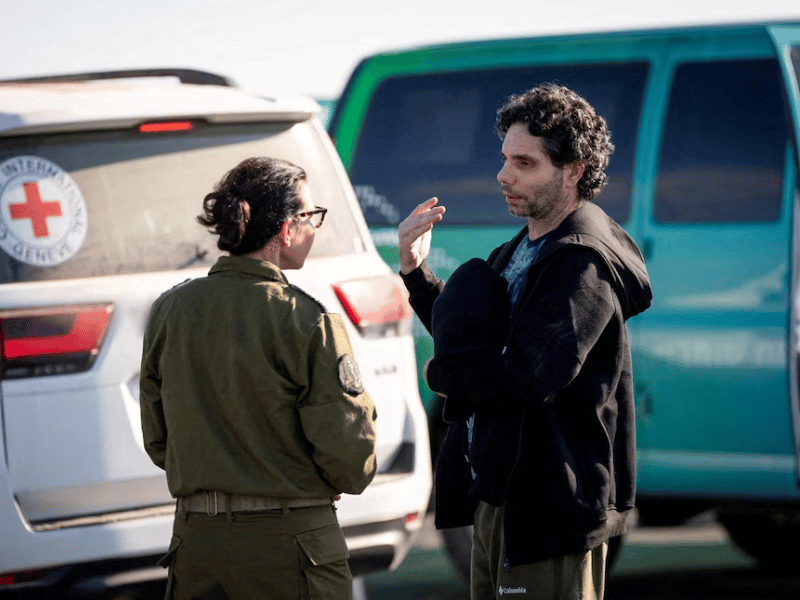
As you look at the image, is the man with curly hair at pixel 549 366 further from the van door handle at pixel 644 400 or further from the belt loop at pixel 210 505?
the van door handle at pixel 644 400

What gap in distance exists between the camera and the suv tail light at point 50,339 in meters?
3.99

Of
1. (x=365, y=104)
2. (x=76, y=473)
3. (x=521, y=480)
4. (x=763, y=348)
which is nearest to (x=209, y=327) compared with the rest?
(x=521, y=480)

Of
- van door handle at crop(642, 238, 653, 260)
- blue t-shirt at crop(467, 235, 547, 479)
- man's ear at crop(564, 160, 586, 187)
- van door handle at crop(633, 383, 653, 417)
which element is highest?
man's ear at crop(564, 160, 586, 187)

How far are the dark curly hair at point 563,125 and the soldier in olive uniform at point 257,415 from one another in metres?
0.57

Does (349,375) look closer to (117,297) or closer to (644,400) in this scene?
(117,297)

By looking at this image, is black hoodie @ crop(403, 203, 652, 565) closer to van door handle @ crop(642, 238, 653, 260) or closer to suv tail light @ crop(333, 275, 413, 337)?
suv tail light @ crop(333, 275, 413, 337)

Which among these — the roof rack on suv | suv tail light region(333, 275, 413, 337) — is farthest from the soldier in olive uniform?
the roof rack on suv

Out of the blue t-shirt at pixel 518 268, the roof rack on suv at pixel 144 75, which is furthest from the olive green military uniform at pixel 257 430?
the roof rack on suv at pixel 144 75

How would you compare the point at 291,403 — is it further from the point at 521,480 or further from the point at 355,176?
the point at 355,176

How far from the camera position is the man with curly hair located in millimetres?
2859

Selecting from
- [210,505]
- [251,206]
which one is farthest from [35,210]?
[210,505]

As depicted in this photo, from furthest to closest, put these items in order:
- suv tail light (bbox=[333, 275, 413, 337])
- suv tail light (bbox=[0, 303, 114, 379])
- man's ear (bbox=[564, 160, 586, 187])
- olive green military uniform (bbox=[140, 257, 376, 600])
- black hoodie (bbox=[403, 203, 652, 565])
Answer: suv tail light (bbox=[333, 275, 413, 337])
suv tail light (bbox=[0, 303, 114, 379])
man's ear (bbox=[564, 160, 586, 187])
olive green military uniform (bbox=[140, 257, 376, 600])
black hoodie (bbox=[403, 203, 652, 565])

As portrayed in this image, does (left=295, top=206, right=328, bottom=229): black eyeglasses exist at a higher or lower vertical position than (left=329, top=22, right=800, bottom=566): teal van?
higher

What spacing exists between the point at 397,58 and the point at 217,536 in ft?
12.3
